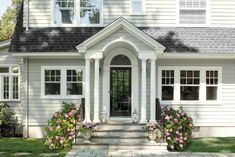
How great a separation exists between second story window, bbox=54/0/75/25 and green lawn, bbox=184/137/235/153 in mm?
7555

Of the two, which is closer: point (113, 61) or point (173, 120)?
point (173, 120)

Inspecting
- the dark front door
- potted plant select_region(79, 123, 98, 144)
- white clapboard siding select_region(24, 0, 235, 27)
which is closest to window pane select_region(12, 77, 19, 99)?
white clapboard siding select_region(24, 0, 235, 27)

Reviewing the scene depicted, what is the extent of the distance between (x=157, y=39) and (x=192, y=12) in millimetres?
2296

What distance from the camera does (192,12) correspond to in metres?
17.2

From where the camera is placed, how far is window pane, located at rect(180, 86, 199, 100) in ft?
55.0

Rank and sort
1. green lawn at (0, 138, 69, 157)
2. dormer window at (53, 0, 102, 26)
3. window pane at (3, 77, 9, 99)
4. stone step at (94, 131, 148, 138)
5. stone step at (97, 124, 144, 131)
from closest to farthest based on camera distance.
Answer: green lawn at (0, 138, 69, 157) → stone step at (94, 131, 148, 138) → stone step at (97, 124, 144, 131) → dormer window at (53, 0, 102, 26) → window pane at (3, 77, 9, 99)

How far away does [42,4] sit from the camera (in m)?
17.0

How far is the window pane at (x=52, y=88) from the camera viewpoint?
16.7 metres

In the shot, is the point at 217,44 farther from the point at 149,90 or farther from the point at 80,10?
the point at 80,10

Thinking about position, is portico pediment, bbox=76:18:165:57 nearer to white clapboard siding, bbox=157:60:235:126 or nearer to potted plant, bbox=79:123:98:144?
white clapboard siding, bbox=157:60:235:126

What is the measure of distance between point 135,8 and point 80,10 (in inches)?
97.3

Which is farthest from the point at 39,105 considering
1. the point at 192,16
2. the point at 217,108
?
the point at 192,16

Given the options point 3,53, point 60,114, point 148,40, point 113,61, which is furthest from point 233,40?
point 3,53

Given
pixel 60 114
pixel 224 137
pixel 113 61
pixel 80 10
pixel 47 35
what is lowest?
pixel 224 137
